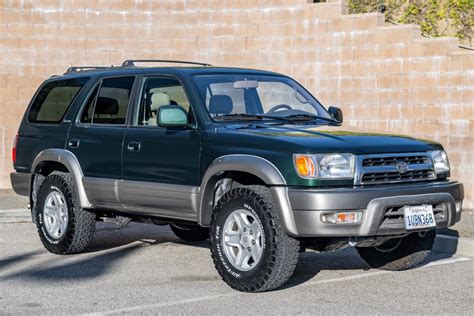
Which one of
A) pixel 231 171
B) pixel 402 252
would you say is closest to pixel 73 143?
pixel 231 171

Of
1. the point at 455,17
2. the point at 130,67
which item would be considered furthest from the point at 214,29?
the point at 130,67

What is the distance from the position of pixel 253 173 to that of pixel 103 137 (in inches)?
87.9

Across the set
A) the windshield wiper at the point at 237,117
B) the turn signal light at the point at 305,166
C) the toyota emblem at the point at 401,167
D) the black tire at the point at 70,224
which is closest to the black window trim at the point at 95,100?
the black tire at the point at 70,224

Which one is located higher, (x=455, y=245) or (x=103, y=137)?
(x=103, y=137)

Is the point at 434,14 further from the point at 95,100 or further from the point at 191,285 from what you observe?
the point at 191,285

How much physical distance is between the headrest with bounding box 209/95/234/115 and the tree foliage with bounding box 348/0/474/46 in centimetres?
866

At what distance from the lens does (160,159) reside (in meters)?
9.09

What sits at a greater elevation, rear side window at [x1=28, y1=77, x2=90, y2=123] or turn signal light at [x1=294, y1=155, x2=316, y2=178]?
rear side window at [x1=28, y1=77, x2=90, y2=123]

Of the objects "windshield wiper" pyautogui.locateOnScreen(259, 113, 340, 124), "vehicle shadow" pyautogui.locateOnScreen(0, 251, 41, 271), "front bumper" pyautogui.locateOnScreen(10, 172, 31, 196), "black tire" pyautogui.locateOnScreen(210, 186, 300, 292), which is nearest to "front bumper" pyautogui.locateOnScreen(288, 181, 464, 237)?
"black tire" pyautogui.locateOnScreen(210, 186, 300, 292)

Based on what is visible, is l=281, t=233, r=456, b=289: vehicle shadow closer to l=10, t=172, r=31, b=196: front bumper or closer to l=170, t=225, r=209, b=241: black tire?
l=170, t=225, r=209, b=241: black tire

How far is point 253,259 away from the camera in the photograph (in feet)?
27.2

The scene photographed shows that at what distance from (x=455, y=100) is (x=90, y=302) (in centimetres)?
813

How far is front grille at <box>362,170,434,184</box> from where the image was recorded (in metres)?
8.12

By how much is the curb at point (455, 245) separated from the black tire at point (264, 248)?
10.8ft
